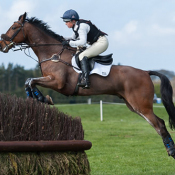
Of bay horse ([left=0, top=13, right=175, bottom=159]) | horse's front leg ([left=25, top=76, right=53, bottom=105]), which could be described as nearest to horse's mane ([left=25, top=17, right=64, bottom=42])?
bay horse ([left=0, top=13, right=175, bottom=159])

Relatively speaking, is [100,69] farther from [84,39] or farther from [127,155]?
[127,155]

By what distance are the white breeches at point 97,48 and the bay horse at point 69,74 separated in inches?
12.4

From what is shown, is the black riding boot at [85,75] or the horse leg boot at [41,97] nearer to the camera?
→ the horse leg boot at [41,97]

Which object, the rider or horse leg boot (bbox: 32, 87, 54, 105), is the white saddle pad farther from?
horse leg boot (bbox: 32, 87, 54, 105)

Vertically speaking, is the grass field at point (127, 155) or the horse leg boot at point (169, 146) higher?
the horse leg boot at point (169, 146)

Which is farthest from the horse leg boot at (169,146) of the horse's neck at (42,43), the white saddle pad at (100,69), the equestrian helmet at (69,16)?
the equestrian helmet at (69,16)

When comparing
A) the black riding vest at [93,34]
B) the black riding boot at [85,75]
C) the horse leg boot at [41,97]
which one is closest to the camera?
the horse leg boot at [41,97]

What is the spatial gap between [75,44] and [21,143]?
306cm

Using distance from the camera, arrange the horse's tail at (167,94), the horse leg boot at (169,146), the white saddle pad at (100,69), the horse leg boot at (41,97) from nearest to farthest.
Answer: the horse leg boot at (41,97) → the white saddle pad at (100,69) → the horse leg boot at (169,146) → the horse's tail at (167,94)

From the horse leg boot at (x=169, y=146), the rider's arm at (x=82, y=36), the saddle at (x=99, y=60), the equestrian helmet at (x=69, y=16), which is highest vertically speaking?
the equestrian helmet at (x=69, y=16)

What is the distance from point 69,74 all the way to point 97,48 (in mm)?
696

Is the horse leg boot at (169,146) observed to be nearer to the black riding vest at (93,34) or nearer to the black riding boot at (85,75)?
the black riding boot at (85,75)

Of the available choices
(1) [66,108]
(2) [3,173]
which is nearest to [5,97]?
(2) [3,173]

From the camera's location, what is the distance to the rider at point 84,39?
21.8 ft
